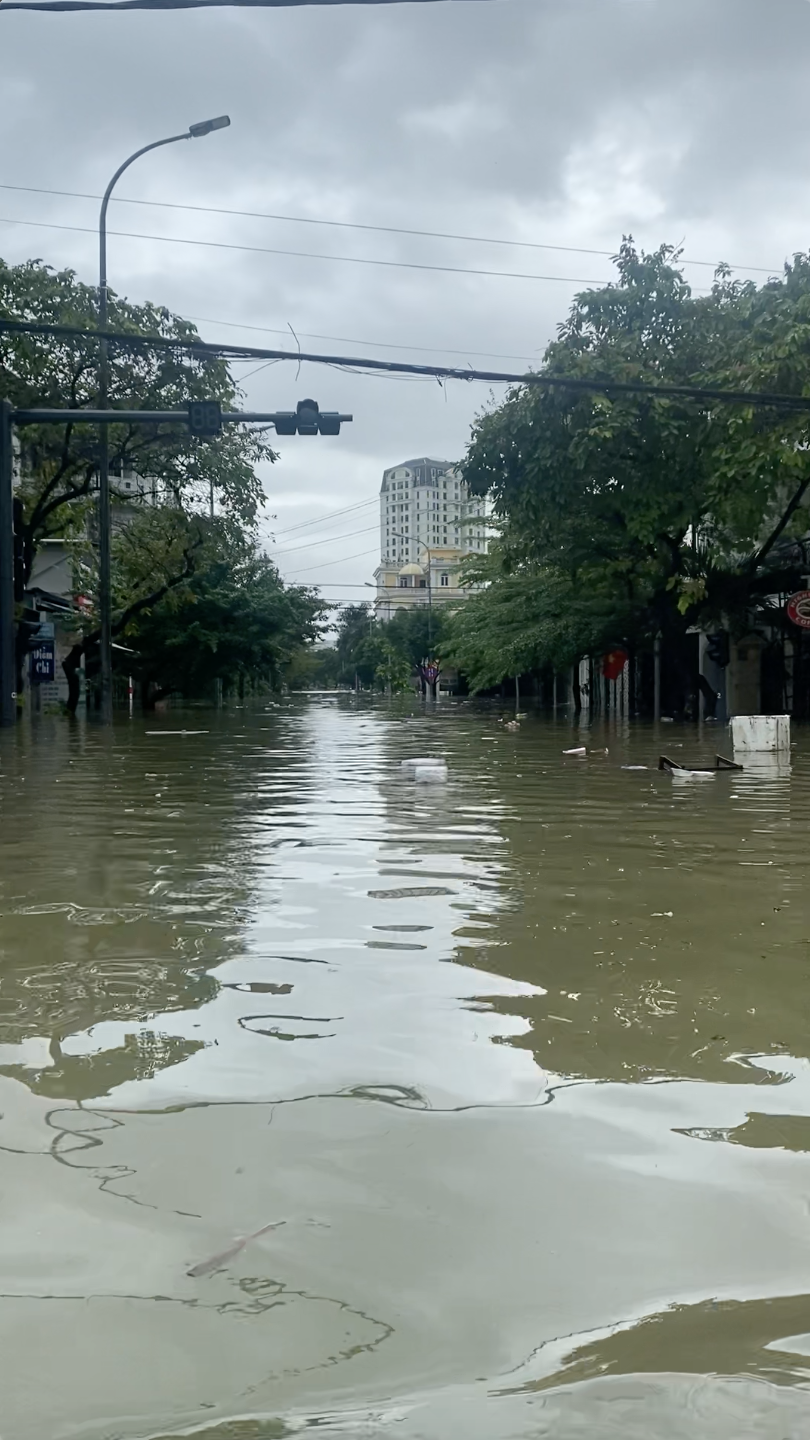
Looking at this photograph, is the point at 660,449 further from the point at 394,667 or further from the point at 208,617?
the point at 394,667

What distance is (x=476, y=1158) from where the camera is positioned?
8.87 feet

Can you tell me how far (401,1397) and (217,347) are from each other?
1296 centimetres

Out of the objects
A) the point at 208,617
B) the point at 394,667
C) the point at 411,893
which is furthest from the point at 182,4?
the point at 394,667

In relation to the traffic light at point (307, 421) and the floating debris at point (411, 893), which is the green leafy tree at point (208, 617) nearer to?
the traffic light at point (307, 421)

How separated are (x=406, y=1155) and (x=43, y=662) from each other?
34481mm

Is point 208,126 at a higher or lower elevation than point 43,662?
higher

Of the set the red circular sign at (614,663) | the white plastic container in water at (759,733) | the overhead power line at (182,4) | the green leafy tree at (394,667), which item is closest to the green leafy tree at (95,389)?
the red circular sign at (614,663)

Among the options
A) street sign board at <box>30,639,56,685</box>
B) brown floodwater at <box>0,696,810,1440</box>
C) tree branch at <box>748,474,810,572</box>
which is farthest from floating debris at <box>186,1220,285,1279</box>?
street sign board at <box>30,639,56,685</box>

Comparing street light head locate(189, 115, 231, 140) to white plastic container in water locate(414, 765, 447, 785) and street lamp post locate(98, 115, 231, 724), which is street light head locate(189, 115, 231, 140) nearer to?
street lamp post locate(98, 115, 231, 724)

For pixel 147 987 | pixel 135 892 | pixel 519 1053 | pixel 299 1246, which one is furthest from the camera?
pixel 135 892

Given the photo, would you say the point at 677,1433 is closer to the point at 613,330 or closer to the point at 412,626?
the point at 613,330

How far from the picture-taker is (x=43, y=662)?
1399 inches

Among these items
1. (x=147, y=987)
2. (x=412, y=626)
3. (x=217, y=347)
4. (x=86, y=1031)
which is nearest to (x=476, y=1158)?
(x=86, y=1031)

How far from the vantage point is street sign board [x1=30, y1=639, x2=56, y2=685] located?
117 ft
